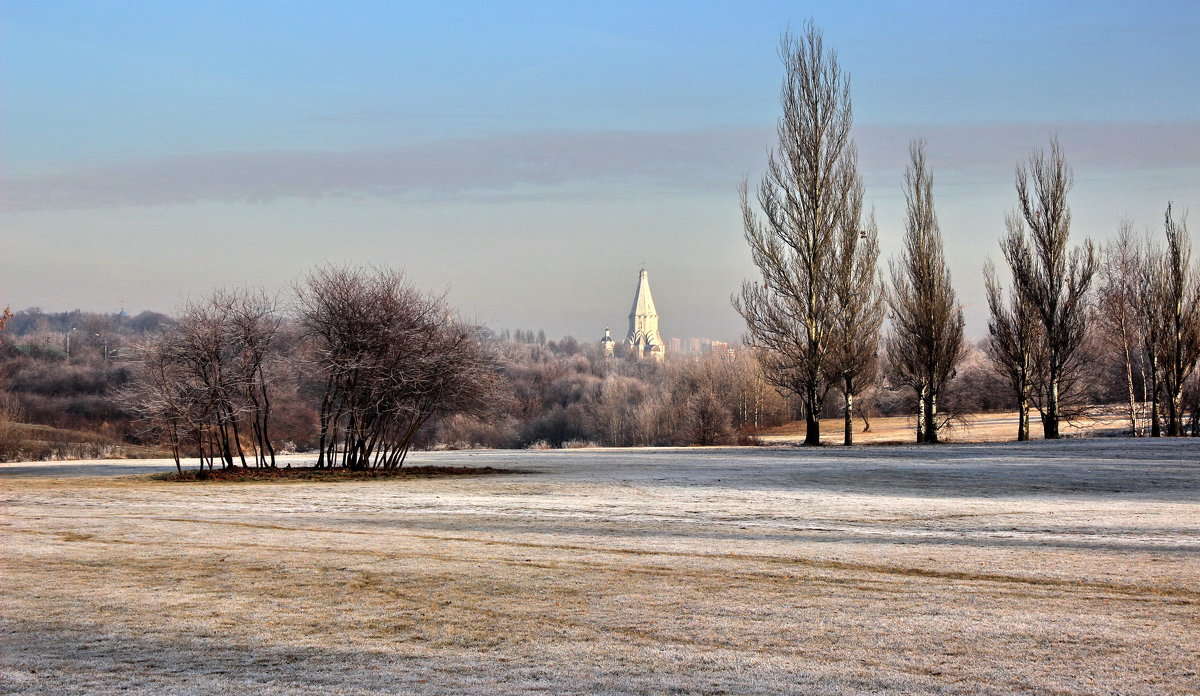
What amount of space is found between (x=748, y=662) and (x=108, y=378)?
7414 centimetres

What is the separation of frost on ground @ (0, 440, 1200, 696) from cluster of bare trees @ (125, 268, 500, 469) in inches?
218

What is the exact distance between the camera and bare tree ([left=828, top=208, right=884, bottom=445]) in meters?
37.4

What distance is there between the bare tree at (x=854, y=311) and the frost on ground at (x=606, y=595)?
62.9 feet

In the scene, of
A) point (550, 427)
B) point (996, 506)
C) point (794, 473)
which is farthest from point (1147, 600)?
point (550, 427)

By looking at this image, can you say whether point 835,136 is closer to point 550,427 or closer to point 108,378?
point 550,427

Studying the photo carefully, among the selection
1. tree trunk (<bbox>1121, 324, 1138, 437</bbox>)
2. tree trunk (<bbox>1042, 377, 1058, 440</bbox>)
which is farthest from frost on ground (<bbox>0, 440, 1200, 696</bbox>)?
tree trunk (<bbox>1121, 324, 1138, 437</bbox>)

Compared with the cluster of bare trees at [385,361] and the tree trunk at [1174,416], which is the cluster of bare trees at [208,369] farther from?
the tree trunk at [1174,416]

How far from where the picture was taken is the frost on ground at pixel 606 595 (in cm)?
660

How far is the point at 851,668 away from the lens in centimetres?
668

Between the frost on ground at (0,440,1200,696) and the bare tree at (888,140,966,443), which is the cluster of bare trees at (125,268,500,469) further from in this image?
the bare tree at (888,140,966,443)

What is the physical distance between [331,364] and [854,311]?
2058cm

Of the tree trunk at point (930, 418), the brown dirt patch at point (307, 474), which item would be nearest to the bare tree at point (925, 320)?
the tree trunk at point (930, 418)

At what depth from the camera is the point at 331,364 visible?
2403 cm

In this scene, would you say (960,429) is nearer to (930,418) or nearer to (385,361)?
(930,418)
